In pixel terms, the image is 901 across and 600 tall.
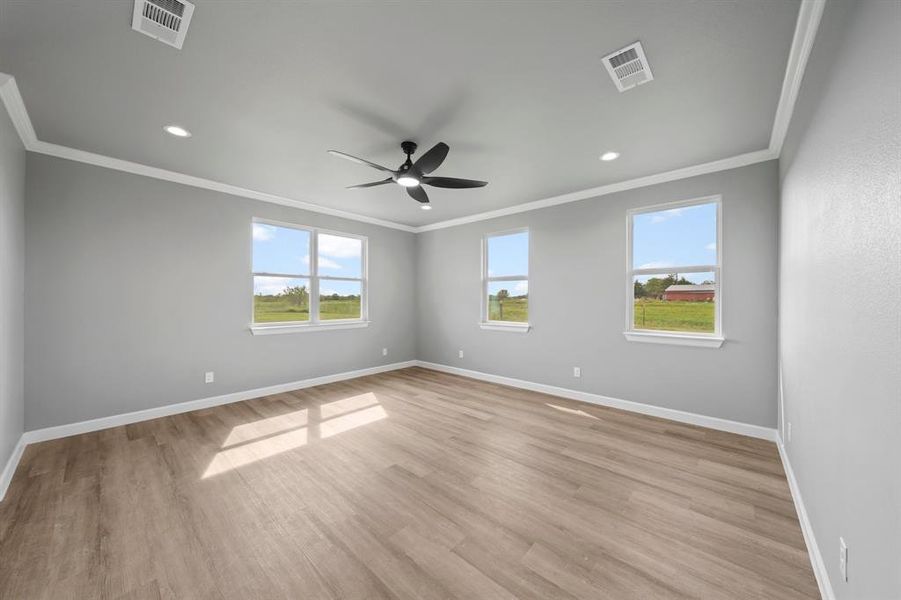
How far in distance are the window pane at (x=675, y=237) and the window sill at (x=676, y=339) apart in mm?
753

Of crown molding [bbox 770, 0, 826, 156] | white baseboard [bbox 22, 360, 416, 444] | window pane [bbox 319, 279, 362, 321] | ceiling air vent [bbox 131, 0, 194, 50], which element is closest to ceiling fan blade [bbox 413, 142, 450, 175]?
ceiling air vent [bbox 131, 0, 194, 50]

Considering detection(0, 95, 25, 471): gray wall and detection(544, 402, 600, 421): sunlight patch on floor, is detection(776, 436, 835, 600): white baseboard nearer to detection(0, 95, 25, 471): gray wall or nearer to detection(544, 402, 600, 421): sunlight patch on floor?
detection(544, 402, 600, 421): sunlight patch on floor

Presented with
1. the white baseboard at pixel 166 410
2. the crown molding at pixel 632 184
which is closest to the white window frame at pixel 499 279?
the crown molding at pixel 632 184

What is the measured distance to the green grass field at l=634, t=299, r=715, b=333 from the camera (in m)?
3.54

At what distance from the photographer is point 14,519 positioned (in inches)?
78.2

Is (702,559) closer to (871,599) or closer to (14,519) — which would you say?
(871,599)

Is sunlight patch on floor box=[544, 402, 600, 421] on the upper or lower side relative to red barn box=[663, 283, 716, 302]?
lower

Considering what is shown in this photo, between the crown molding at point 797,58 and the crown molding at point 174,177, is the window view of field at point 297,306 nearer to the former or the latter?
the crown molding at point 174,177

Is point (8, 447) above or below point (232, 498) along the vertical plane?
above

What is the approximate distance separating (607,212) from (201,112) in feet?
13.5

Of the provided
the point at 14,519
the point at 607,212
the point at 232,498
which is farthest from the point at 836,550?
the point at 14,519

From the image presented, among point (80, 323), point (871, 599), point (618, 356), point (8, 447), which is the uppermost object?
point (80, 323)

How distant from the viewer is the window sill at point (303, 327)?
4426 millimetres

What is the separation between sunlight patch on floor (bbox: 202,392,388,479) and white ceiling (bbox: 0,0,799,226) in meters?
2.68
